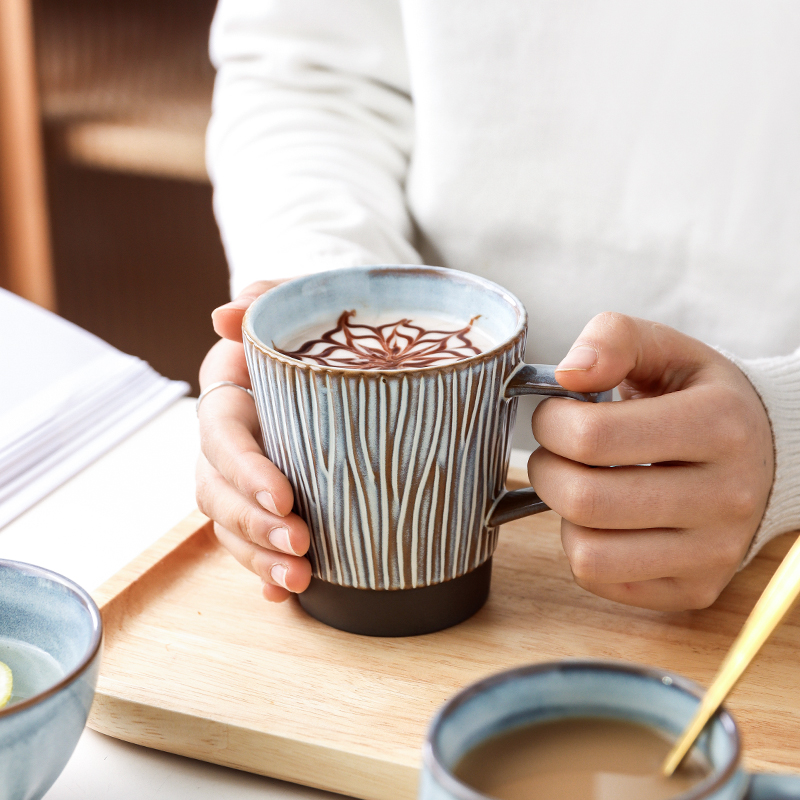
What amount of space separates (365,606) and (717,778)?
305 mm

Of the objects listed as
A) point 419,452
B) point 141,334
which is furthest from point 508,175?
point 141,334

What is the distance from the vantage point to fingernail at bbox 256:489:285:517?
1.62 ft

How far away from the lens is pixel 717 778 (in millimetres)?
245

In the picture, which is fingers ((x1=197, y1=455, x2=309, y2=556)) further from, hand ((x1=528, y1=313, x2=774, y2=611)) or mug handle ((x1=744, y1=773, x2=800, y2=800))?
mug handle ((x1=744, y1=773, x2=800, y2=800))

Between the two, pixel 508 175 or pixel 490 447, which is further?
pixel 508 175

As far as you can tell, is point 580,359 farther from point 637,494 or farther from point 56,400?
point 56,400

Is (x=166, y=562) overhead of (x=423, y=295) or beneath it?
beneath

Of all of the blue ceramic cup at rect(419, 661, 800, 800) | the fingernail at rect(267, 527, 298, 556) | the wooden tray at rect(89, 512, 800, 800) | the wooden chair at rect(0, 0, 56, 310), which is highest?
the blue ceramic cup at rect(419, 661, 800, 800)

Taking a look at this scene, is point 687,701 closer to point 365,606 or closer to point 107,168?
point 365,606

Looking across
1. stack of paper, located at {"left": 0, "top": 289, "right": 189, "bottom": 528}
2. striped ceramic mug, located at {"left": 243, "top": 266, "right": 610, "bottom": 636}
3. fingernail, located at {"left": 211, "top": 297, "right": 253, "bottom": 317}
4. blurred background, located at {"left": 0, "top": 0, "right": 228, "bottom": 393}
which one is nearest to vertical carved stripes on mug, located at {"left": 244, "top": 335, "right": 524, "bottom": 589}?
Result: striped ceramic mug, located at {"left": 243, "top": 266, "right": 610, "bottom": 636}

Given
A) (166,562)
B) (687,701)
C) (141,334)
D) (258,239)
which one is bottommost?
(141,334)

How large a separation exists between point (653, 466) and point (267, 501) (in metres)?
0.23

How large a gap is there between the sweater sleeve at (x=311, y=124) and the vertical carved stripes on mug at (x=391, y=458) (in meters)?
0.41

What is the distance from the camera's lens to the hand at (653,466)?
19.2 inches
